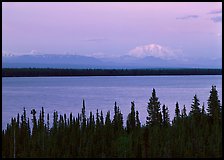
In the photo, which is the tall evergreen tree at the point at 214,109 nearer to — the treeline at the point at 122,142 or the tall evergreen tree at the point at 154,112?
the treeline at the point at 122,142

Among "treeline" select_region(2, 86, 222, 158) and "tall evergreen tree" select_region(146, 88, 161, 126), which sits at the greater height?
"tall evergreen tree" select_region(146, 88, 161, 126)

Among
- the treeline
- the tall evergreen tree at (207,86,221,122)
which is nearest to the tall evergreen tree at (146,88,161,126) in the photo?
the treeline

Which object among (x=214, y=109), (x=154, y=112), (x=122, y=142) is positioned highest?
(x=214, y=109)

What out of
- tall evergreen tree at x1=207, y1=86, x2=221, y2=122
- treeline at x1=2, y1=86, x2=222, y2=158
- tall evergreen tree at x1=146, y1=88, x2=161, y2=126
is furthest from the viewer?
tall evergreen tree at x1=146, y1=88, x2=161, y2=126

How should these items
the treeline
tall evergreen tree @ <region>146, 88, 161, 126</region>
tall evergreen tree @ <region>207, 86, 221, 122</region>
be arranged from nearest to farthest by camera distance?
1. the treeline
2. tall evergreen tree @ <region>207, 86, 221, 122</region>
3. tall evergreen tree @ <region>146, 88, 161, 126</region>

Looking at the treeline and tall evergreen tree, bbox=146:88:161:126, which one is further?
tall evergreen tree, bbox=146:88:161:126

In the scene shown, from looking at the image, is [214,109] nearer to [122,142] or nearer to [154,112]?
[154,112]

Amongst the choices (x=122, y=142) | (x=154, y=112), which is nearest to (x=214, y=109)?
(x=154, y=112)

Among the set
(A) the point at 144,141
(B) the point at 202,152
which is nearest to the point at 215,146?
(B) the point at 202,152

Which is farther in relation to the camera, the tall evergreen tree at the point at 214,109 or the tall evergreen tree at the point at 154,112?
the tall evergreen tree at the point at 154,112

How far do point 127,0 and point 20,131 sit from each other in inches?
756

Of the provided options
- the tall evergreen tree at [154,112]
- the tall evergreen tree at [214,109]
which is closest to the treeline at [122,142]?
the tall evergreen tree at [214,109]

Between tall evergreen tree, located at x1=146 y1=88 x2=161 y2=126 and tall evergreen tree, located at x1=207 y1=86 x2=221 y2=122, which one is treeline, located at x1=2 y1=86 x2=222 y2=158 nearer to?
tall evergreen tree, located at x1=207 y1=86 x2=221 y2=122

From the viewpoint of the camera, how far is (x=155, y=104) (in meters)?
32.5
